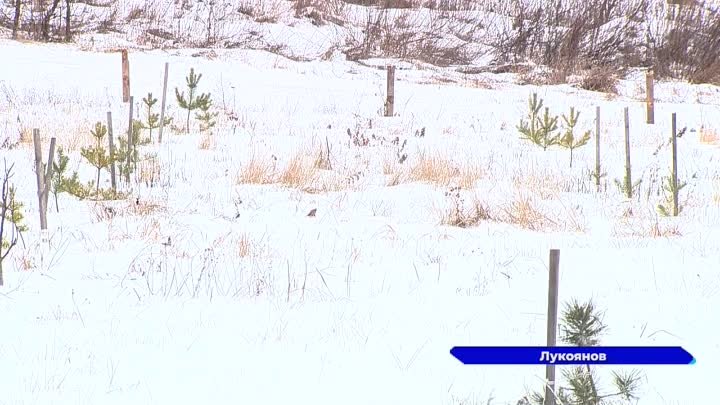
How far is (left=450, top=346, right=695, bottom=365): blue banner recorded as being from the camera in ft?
4.64

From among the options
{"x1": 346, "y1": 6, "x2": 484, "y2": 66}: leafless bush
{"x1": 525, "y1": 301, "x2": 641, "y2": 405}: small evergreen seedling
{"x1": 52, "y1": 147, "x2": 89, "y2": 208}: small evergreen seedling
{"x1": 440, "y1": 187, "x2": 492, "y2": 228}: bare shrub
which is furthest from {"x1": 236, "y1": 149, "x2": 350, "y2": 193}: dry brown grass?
{"x1": 346, "y1": 6, "x2": 484, "y2": 66}: leafless bush

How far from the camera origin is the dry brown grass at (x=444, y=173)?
6621 mm

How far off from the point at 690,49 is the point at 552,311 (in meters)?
20.4

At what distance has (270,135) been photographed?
9422mm

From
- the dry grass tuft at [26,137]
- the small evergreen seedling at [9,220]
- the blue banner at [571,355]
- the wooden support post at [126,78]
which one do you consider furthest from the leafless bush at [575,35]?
the blue banner at [571,355]

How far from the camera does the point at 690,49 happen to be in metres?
19.9

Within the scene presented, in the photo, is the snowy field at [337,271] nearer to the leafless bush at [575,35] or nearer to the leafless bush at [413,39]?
the leafless bush at [575,35]

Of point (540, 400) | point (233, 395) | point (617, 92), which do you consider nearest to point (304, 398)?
point (233, 395)

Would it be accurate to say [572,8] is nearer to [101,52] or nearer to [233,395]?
[101,52]

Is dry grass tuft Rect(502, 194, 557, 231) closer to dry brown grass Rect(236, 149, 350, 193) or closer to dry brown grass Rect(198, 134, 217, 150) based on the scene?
dry brown grass Rect(236, 149, 350, 193)

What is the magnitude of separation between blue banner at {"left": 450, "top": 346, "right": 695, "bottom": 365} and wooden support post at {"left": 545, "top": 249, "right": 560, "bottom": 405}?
245 mm

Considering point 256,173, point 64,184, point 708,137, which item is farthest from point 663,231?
point 708,137

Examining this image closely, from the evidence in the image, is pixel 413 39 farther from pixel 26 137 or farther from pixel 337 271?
pixel 337 271

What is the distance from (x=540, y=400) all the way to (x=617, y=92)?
16.2 meters
